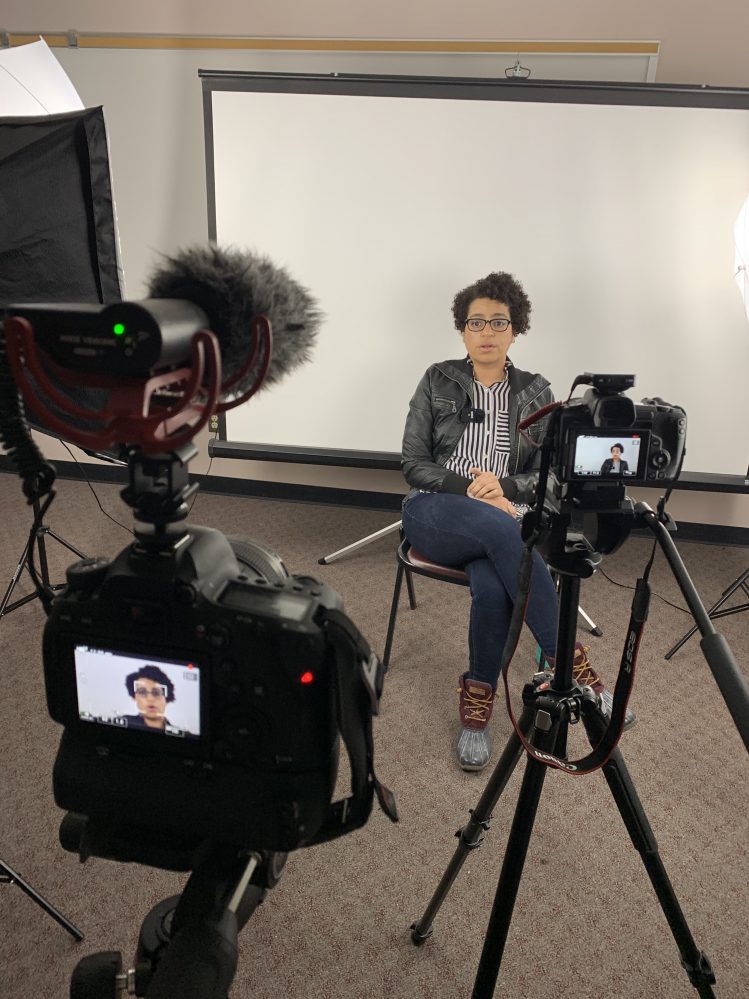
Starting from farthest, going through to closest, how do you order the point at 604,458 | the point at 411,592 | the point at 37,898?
1. the point at 411,592
2. the point at 37,898
3. the point at 604,458

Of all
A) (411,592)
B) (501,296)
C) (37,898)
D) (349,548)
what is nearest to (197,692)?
(37,898)

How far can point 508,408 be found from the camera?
2059 millimetres

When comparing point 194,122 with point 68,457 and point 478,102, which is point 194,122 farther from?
point 68,457

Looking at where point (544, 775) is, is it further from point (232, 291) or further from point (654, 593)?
point (654, 593)

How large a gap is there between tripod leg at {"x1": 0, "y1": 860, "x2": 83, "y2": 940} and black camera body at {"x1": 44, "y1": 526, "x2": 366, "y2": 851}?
69 cm

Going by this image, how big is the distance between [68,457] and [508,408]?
2.50m

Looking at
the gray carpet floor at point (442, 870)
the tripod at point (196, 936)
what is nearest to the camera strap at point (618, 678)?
the tripod at point (196, 936)

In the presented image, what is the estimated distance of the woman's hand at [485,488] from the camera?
1890 millimetres

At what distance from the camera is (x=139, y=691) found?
628mm

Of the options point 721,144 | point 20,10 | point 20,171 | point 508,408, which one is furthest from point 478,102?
point 20,10

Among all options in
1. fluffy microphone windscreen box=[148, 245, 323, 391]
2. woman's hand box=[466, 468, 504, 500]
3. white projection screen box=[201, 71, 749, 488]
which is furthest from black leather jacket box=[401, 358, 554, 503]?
fluffy microphone windscreen box=[148, 245, 323, 391]

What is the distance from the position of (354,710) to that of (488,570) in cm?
119

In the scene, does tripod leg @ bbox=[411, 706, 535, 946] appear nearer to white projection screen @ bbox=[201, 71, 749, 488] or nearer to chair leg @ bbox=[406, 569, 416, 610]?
chair leg @ bbox=[406, 569, 416, 610]

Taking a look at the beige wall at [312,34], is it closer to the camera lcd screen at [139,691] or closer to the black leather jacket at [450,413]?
the black leather jacket at [450,413]
